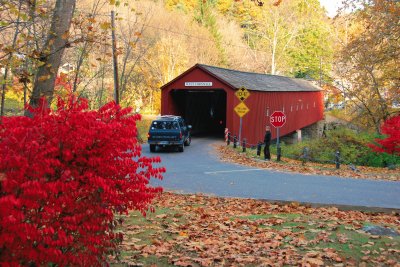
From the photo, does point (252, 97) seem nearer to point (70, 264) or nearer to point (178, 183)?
point (178, 183)

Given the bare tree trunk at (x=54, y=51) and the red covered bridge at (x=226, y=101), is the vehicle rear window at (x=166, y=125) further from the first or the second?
the bare tree trunk at (x=54, y=51)

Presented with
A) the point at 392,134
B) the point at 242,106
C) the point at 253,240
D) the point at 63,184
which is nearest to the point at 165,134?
the point at 242,106

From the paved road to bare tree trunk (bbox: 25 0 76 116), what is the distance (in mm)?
6116

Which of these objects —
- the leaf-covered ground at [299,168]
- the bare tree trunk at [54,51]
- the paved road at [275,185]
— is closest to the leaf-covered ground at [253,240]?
the paved road at [275,185]

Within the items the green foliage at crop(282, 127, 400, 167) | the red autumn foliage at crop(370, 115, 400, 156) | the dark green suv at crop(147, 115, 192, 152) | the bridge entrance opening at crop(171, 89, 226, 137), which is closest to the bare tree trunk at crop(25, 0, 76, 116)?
the dark green suv at crop(147, 115, 192, 152)

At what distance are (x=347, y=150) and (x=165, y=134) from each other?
1607 cm

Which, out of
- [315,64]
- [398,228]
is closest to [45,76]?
[398,228]

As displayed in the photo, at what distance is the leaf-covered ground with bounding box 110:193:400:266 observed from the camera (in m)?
6.23

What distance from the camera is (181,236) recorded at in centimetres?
750

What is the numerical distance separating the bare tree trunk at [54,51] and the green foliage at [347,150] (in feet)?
72.1

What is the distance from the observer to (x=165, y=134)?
2533 cm

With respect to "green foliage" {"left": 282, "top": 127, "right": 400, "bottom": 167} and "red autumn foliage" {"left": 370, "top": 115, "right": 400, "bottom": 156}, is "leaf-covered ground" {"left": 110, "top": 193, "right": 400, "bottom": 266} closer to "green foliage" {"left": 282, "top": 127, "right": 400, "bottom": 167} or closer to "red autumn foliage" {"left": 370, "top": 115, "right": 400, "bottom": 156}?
"red autumn foliage" {"left": 370, "top": 115, "right": 400, "bottom": 156}

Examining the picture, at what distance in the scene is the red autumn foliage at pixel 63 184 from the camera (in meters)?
3.87

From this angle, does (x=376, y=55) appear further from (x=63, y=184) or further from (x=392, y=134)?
(x=63, y=184)
